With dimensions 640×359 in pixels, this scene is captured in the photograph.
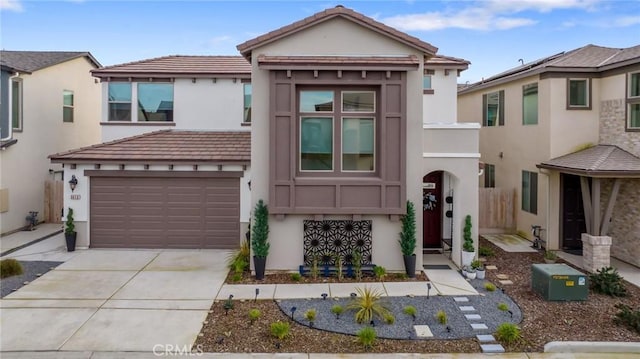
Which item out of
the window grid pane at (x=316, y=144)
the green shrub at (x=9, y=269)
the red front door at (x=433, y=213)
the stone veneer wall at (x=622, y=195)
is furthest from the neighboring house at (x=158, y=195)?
the stone veneer wall at (x=622, y=195)

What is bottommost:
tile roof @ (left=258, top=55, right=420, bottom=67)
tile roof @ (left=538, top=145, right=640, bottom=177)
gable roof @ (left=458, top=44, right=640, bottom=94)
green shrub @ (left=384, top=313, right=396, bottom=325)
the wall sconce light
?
green shrub @ (left=384, top=313, right=396, bottom=325)

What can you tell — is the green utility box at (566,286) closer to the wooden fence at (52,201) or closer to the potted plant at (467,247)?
the potted plant at (467,247)

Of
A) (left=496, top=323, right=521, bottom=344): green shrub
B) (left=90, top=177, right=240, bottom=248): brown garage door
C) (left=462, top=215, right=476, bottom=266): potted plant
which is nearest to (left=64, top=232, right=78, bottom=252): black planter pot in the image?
(left=90, top=177, right=240, bottom=248): brown garage door

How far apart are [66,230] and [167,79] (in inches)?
245

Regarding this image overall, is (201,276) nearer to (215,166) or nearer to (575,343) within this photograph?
(215,166)

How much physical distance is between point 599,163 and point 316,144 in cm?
694

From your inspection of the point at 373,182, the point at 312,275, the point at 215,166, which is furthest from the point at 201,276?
the point at 373,182

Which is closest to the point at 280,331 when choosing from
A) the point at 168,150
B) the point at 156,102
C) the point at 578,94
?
the point at 168,150

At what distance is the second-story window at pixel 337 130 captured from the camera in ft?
34.2

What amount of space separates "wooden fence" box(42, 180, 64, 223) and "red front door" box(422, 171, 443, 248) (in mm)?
12788

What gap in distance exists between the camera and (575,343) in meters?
6.92

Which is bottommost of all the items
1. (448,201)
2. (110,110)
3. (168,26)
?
(448,201)

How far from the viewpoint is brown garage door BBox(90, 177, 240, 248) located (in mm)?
12867

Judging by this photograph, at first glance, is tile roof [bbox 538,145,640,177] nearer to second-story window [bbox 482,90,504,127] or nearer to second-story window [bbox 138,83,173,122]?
second-story window [bbox 482,90,504,127]
